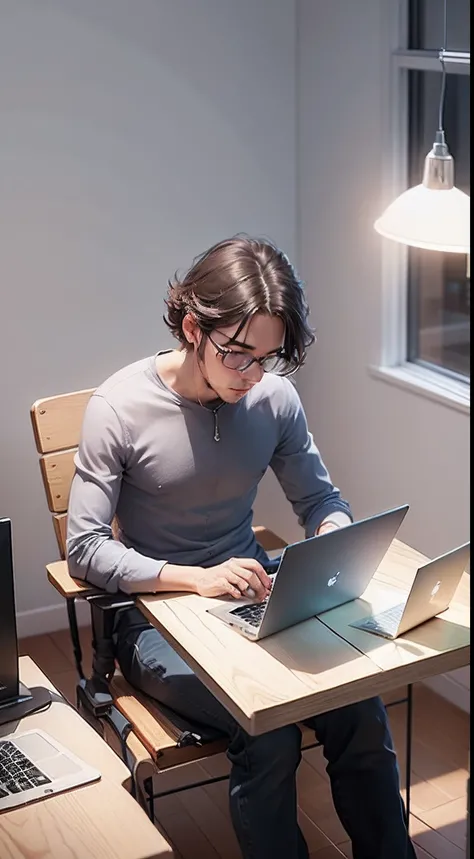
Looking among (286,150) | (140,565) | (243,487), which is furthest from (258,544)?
(286,150)

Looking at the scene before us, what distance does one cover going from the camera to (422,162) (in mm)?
3145

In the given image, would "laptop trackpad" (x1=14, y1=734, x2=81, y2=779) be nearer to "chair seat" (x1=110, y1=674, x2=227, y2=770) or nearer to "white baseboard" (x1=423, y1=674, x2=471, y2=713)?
"chair seat" (x1=110, y1=674, x2=227, y2=770)

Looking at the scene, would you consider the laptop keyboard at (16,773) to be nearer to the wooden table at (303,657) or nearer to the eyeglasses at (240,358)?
the wooden table at (303,657)

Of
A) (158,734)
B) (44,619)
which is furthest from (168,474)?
(44,619)

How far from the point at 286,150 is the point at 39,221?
0.79m

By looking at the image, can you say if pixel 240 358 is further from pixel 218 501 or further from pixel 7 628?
pixel 7 628

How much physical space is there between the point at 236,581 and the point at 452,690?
1282 mm

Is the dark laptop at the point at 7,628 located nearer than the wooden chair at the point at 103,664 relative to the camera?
Yes

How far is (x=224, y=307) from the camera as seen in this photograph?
215 cm

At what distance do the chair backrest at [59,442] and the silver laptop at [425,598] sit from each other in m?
0.83

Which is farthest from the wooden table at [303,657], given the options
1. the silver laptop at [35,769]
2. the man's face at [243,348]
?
the man's face at [243,348]

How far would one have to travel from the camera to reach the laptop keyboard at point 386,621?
2.01m

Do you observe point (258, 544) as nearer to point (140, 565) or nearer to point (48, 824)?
point (140, 565)

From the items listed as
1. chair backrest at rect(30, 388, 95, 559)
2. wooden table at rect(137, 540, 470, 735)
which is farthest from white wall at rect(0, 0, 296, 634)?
wooden table at rect(137, 540, 470, 735)
